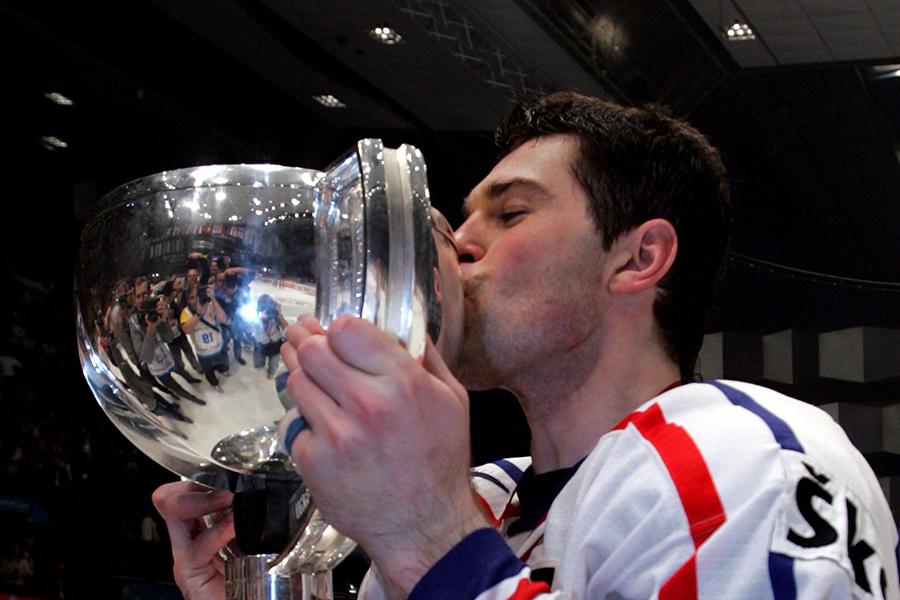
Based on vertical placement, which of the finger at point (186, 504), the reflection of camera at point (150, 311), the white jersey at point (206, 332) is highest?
the reflection of camera at point (150, 311)

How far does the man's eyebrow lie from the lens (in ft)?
3.64

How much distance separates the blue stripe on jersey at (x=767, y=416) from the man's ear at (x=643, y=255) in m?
0.27

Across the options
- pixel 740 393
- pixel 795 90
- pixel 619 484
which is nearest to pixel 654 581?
pixel 619 484

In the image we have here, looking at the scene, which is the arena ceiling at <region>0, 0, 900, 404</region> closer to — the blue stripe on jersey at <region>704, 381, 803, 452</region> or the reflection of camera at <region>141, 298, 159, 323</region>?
the blue stripe on jersey at <region>704, 381, 803, 452</region>

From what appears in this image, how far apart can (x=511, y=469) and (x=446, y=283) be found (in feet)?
2.38

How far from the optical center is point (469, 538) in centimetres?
66

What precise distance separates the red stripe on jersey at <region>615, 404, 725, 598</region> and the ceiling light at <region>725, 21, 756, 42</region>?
281 centimetres

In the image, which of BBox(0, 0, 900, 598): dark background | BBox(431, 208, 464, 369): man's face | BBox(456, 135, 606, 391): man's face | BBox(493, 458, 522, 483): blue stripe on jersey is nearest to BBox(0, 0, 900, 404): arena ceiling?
BBox(0, 0, 900, 598): dark background

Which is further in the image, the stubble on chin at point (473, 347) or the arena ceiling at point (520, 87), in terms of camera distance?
the arena ceiling at point (520, 87)

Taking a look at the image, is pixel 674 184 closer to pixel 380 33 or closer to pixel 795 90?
pixel 795 90

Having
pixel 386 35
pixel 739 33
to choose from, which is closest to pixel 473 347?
pixel 739 33

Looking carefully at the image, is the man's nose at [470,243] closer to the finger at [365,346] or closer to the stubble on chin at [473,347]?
the stubble on chin at [473,347]

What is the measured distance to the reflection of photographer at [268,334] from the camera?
59 centimetres

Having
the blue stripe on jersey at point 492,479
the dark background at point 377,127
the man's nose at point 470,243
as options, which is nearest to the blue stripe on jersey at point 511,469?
the blue stripe on jersey at point 492,479
